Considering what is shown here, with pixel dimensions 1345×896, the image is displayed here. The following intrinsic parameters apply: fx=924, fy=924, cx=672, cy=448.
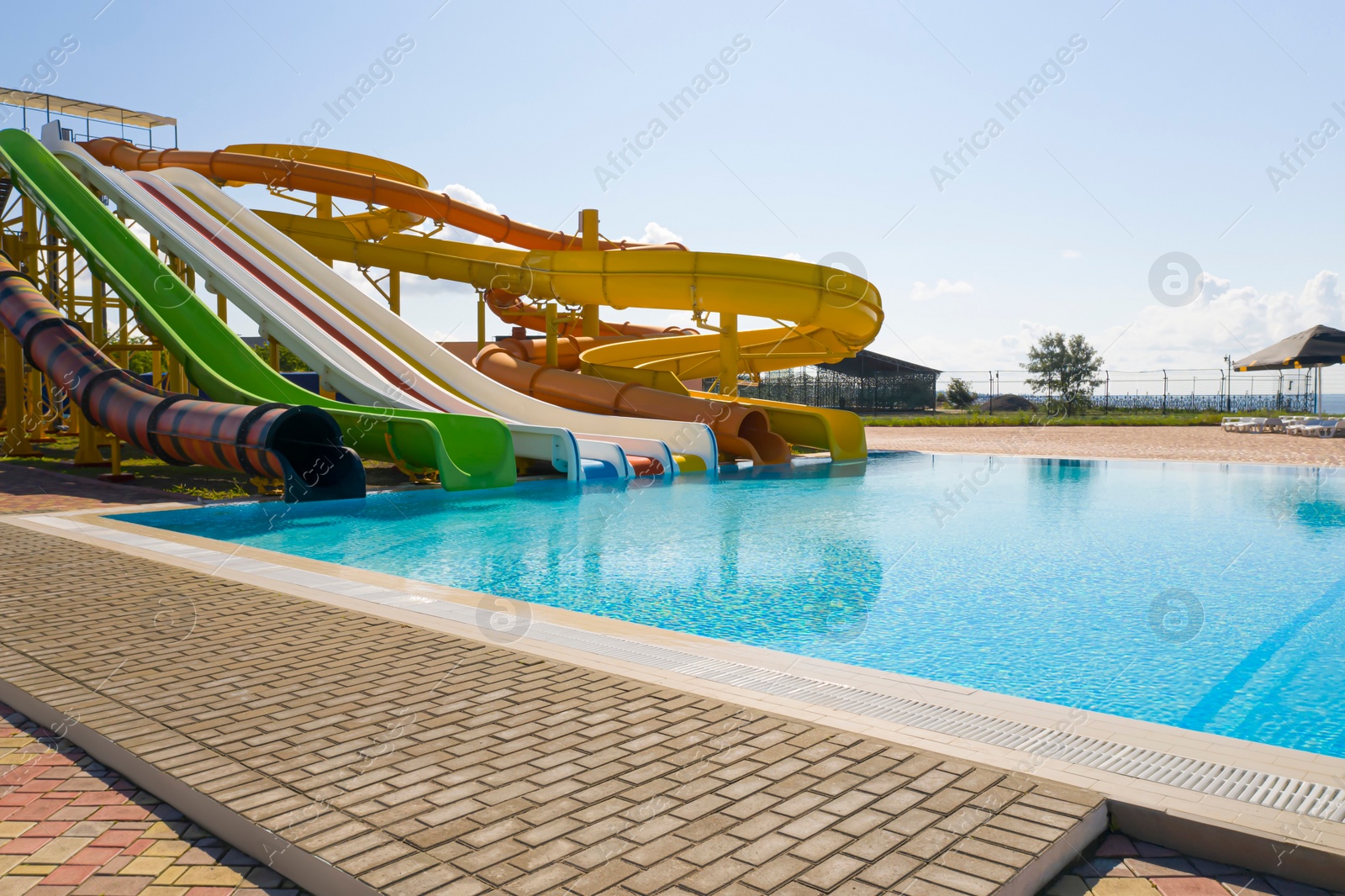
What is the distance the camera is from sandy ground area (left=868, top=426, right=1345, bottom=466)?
58.4 ft

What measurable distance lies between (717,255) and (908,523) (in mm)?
7074

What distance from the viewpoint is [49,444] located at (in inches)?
651

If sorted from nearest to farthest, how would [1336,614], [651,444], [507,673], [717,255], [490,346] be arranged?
[507,673] < [1336,614] < [651,444] < [717,255] < [490,346]

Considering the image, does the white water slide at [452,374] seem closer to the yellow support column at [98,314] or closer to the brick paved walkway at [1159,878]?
the yellow support column at [98,314]

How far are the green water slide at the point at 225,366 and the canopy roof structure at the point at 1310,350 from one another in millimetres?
20228

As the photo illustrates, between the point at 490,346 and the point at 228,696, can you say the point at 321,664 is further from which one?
the point at 490,346

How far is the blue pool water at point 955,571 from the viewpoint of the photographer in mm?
4426

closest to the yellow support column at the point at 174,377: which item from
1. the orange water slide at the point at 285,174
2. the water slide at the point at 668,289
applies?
the water slide at the point at 668,289

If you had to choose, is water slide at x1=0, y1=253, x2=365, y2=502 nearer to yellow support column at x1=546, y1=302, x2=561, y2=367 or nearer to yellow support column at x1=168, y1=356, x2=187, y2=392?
yellow support column at x1=168, y1=356, x2=187, y2=392

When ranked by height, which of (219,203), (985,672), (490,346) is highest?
(219,203)

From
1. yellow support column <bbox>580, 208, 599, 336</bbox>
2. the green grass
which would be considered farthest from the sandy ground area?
yellow support column <bbox>580, 208, 599, 336</bbox>

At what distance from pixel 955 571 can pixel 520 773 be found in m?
5.12

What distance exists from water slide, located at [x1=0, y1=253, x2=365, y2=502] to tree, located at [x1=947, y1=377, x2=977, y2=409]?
40.9 m

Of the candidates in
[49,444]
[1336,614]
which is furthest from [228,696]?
[49,444]
